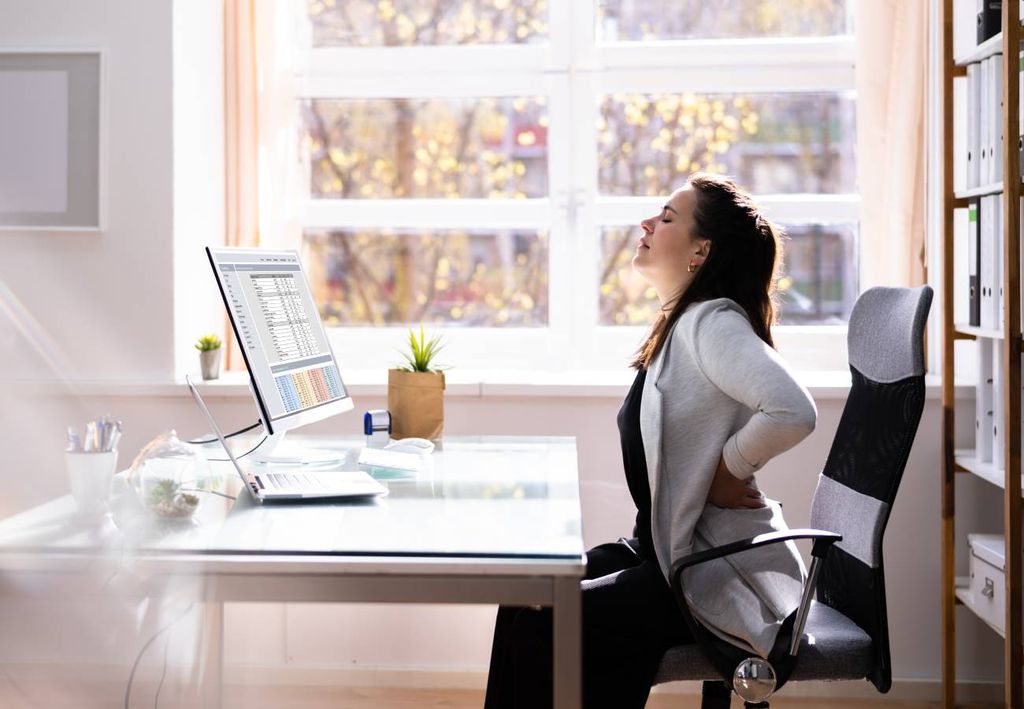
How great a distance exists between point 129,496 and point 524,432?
1.46 m

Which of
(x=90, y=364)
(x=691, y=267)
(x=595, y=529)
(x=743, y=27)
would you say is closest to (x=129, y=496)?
(x=691, y=267)

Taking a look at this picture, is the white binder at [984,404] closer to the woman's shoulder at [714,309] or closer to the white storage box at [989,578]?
the white storage box at [989,578]

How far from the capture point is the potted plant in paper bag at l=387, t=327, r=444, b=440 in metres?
2.28

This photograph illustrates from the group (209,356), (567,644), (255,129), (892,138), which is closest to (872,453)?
(567,644)

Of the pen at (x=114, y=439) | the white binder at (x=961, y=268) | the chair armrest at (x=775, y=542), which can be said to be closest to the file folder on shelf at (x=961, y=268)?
the white binder at (x=961, y=268)

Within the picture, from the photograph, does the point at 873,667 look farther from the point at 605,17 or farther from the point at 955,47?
the point at 605,17

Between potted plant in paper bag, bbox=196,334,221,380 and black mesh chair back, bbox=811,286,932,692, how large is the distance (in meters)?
1.61

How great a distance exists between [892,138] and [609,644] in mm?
1800

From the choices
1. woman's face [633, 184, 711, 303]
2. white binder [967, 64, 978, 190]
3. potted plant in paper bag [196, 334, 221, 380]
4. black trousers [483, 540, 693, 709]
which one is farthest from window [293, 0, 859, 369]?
black trousers [483, 540, 693, 709]

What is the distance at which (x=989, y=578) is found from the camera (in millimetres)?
2336

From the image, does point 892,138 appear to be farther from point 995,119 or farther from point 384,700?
point 384,700

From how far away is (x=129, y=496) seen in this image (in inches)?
54.4

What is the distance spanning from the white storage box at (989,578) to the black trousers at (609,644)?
0.98m

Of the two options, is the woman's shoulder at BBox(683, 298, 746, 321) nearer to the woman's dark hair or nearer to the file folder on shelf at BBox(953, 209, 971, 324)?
the woman's dark hair
